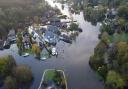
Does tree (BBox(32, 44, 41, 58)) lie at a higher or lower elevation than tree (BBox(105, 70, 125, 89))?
higher

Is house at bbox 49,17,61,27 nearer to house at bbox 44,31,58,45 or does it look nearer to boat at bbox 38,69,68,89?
house at bbox 44,31,58,45

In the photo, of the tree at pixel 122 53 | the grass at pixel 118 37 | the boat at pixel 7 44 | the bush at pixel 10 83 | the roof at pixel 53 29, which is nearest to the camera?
the bush at pixel 10 83

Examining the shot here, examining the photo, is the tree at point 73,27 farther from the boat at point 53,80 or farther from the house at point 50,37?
the boat at point 53,80

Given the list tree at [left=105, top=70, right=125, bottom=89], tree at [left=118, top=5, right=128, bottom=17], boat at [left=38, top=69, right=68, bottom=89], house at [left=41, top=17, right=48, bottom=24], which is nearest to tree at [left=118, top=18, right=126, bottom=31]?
tree at [left=118, top=5, right=128, bottom=17]

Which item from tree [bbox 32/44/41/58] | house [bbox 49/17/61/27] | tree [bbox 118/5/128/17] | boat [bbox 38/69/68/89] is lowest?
boat [bbox 38/69/68/89]

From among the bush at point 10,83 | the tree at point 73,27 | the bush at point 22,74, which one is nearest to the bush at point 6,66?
the bush at point 22,74

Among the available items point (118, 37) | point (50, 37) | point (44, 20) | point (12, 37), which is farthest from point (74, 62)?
point (44, 20)

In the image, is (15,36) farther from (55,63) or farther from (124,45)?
(124,45)
